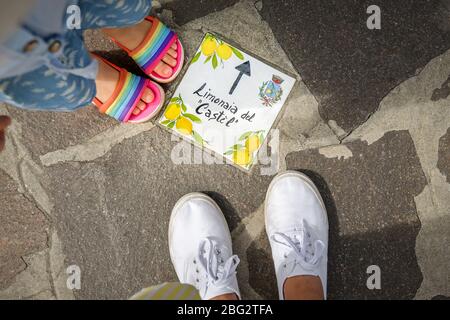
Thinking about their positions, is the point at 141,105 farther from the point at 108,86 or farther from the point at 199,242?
the point at 199,242

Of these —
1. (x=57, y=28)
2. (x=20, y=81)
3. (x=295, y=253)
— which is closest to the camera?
(x=57, y=28)

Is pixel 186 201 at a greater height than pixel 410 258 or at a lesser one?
greater

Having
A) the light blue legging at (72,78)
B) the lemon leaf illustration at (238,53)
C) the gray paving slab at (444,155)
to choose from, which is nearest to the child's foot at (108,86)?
the light blue legging at (72,78)

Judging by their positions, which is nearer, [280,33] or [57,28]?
[57,28]

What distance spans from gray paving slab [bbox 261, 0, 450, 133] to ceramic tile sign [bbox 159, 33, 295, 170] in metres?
0.14

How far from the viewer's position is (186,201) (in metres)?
1.62

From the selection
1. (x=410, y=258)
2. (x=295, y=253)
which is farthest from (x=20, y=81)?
(x=410, y=258)

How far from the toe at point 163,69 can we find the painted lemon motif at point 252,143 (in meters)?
0.40

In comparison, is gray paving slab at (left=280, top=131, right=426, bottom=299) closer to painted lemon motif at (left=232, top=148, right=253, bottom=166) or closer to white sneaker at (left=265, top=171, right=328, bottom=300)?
white sneaker at (left=265, top=171, right=328, bottom=300)

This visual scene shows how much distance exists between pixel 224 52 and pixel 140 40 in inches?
13.2

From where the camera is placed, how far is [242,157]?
163cm

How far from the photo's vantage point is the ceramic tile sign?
163 cm

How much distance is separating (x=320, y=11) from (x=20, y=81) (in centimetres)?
115
